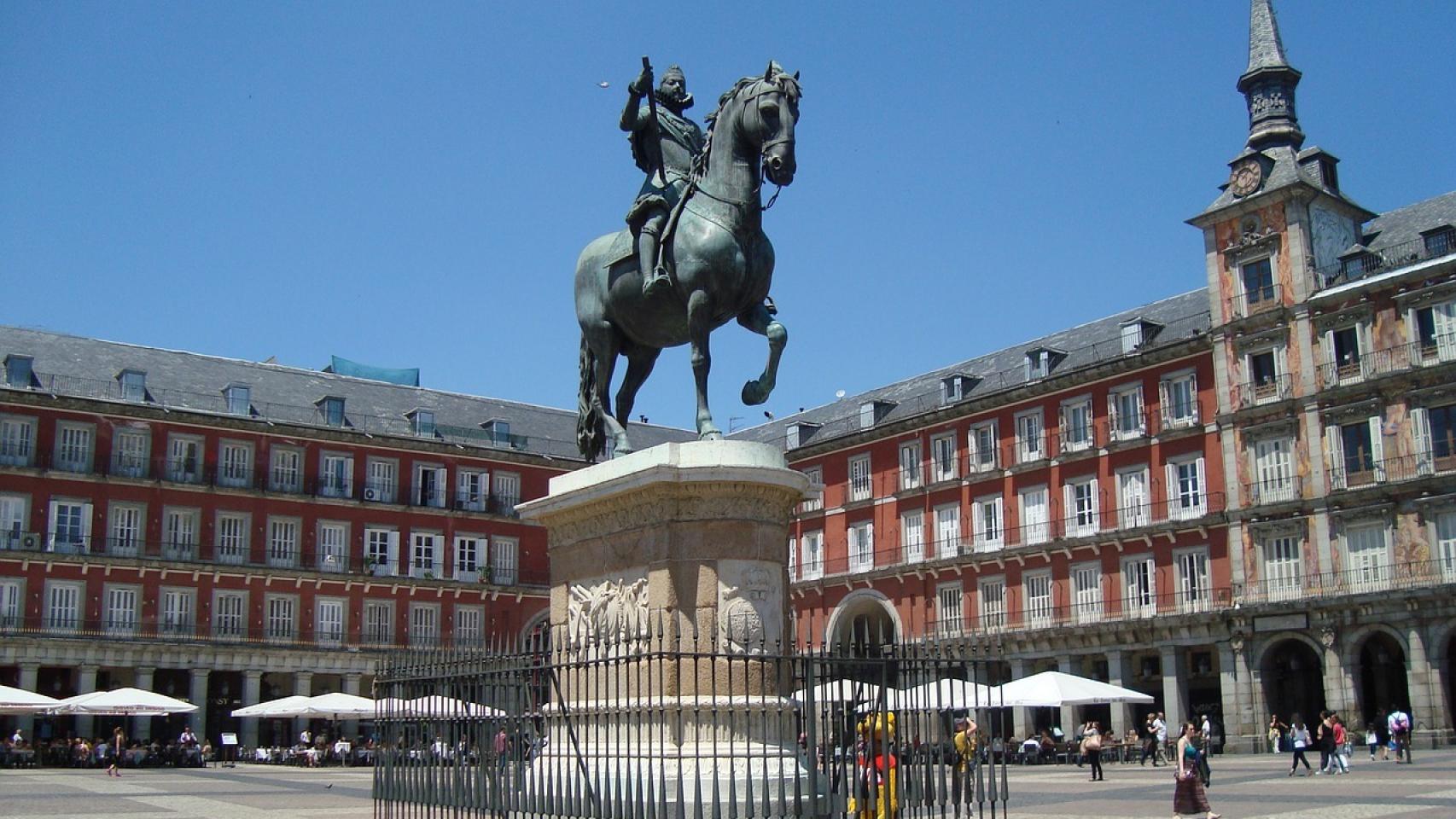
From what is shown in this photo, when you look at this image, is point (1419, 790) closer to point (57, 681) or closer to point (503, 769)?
point (503, 769)

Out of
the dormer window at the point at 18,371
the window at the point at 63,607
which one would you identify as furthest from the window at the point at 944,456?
the dormer window at the point at 18,371

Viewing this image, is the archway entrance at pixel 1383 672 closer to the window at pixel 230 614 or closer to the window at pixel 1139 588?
the window at pixel 1139 588

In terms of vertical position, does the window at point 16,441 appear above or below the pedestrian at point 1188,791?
above

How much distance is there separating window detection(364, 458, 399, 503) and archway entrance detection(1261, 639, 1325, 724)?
111ft

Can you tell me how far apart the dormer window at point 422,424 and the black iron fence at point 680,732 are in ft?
163

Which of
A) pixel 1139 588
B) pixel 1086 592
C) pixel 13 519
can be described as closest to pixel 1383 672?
pixel 1139 588

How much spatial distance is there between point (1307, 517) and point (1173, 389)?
22.0 ft

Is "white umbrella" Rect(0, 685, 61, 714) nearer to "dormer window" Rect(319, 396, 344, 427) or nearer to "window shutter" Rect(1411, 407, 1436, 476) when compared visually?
"dormer window" Rect(319, 396, 344, 427)

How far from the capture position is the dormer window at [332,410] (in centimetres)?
5688

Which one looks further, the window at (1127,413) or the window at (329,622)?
the window at (329,622)

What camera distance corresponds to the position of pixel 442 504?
58.2 m

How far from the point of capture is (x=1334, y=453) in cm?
4147

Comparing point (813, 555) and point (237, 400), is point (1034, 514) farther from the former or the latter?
point (237, 400)

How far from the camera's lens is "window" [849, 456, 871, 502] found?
2243 inches
